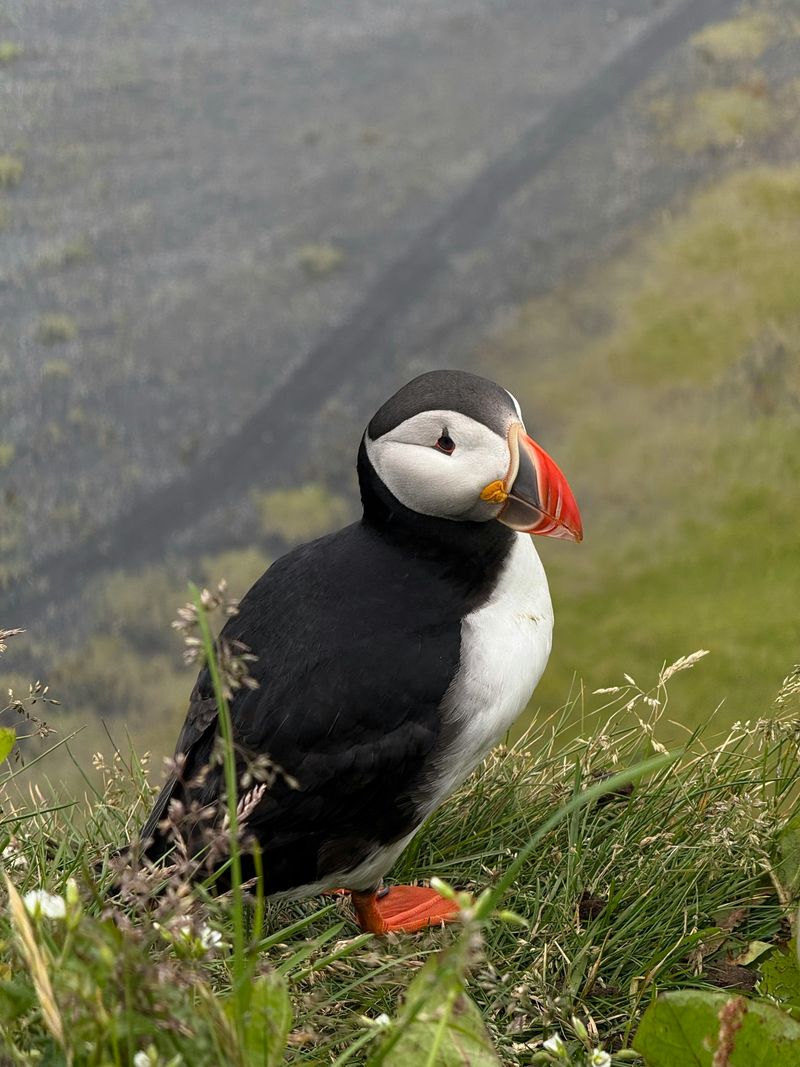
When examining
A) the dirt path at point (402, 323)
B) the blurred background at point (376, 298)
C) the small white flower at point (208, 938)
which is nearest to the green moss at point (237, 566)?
the blurred background at point (376, 298)

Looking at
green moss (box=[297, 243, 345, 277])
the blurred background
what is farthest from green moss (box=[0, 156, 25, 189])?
green moss (box=[297, 243, 345, 277])

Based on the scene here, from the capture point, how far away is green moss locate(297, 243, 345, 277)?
6.18 meters

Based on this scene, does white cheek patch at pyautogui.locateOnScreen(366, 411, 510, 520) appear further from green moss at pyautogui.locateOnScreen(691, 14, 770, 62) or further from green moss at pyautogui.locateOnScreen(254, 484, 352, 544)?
green moss at pyautogui.locateOnScreen(691, 14, 770, 62)

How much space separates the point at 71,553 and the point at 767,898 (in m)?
3.40

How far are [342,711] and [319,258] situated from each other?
4380 mm

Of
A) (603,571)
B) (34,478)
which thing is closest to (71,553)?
(34,478)

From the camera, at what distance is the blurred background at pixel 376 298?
4.70 m

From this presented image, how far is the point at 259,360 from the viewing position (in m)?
5.70

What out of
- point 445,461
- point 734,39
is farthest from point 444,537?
point 734,39

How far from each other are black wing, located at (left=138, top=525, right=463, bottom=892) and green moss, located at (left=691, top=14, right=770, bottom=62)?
17.7ft

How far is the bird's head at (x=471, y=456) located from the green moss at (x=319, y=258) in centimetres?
405

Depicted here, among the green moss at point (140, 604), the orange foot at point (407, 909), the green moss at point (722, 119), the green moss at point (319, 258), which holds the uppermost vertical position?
the green moss at point (722, 119)

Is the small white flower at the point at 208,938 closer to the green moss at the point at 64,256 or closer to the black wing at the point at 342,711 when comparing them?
the black wing at the point at 342,711

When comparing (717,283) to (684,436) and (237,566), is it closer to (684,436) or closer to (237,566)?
(684,436)
